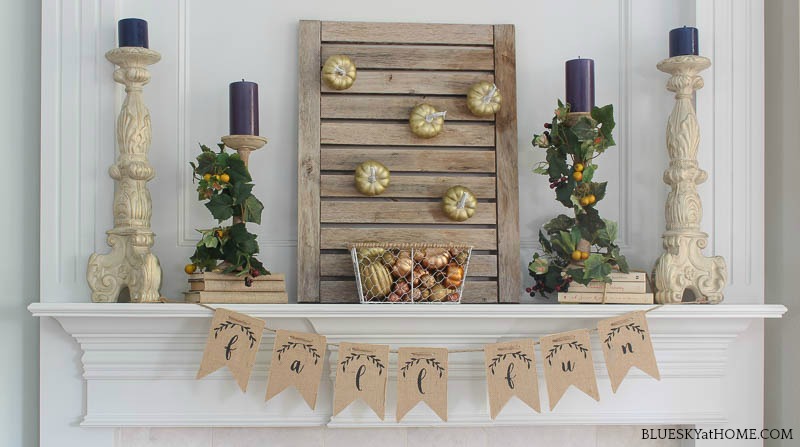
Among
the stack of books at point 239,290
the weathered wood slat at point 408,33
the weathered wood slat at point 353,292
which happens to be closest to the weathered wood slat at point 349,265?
the weathered wood slat at point 353,292

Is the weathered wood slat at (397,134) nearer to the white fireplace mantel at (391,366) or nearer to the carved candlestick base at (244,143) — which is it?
the carved candlestick base at (244,143)

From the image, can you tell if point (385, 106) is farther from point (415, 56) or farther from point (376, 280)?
point (376, 280)

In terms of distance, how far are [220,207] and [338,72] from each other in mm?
382

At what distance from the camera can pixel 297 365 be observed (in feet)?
5.11

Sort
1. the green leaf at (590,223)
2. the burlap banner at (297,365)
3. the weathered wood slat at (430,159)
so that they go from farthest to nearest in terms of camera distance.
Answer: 1. the weathered wood slat at (430,159)
2. the green leaf at (590,223)
3. the burlap banner at (297,365)

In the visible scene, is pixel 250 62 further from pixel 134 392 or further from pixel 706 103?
pixel 706 103

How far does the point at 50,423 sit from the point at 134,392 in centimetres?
19

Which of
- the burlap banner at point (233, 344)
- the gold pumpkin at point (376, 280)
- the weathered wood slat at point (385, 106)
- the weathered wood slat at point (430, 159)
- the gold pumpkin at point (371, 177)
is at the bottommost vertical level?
the burlap banner at point (233, 344)

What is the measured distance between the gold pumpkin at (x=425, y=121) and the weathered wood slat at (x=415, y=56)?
0.10m

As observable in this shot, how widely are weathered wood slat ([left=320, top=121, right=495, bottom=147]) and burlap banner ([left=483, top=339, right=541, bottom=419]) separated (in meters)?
0.46

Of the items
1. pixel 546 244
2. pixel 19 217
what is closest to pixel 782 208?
pixel 546 244

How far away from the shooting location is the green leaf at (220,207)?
160 centimetres

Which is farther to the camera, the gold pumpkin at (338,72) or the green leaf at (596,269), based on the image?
the gold pumpkin at (338,72)

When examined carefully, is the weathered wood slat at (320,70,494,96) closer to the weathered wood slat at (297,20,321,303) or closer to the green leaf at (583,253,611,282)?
the weathered wood slat at (297,20,321,303)
